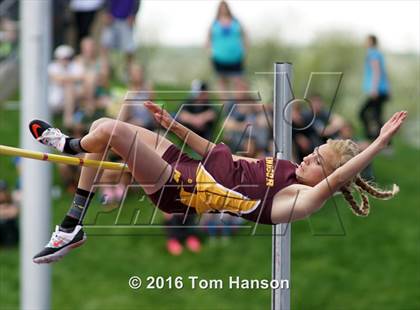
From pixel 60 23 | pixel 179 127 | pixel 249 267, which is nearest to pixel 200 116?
pixel 249 267

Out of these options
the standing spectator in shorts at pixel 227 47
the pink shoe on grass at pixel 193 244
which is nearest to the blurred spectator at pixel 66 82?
the standing spectator in shorts at pixel 227 47

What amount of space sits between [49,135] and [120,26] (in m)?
6.74

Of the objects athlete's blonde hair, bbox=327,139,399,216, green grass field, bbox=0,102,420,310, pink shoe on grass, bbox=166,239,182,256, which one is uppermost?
athlete's blonde hair, bbox=327,139,399,216

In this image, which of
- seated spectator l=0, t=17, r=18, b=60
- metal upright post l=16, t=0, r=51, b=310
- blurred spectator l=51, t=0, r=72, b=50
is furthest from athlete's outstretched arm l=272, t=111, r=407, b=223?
seated spectator l=0, t=17, r=18, b=60

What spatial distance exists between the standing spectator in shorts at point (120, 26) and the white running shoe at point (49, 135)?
5.93m

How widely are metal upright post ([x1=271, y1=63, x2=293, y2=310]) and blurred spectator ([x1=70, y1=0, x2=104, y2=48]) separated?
642cm

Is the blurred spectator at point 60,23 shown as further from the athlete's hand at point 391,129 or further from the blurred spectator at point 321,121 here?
the athlete's hand at point 391,129

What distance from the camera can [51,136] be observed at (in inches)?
223

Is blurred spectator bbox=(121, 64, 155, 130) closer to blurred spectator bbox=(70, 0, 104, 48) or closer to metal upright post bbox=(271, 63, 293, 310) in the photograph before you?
blurred spectator bbox=(70, 0, 104, 48)

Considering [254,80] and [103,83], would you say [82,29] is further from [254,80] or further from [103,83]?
[254,80]

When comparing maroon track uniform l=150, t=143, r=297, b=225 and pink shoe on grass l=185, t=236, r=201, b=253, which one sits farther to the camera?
pink shoe on grass l=185, t=236, r=201, b=253

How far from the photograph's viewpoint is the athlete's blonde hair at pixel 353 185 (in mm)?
5594

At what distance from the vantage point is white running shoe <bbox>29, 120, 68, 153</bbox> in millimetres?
5641

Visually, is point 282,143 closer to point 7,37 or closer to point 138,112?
point 138,112
